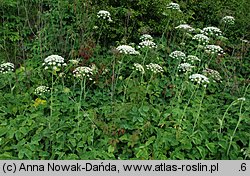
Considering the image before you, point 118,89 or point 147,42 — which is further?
point 147,42

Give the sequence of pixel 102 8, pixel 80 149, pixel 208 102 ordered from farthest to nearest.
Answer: pixel 102 8 < pixel 208 102 < pixel 80 149

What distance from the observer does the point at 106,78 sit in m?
4.61

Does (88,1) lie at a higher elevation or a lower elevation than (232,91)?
higher

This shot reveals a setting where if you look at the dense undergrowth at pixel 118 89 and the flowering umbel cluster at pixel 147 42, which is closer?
the dense undergrowth at pixel 118 89

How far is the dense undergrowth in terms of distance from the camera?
11.9 feet

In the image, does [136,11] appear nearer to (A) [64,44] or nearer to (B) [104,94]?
(A) [64,44]

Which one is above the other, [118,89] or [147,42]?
[147,42]

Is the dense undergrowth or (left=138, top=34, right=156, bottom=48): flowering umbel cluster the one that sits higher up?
(left=138, top=34, right=156, bottom=48): flowering umbel cluster

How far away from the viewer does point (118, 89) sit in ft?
14.1

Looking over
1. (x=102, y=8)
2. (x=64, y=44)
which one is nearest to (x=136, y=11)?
(x=102, y=8)

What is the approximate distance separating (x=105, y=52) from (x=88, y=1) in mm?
733

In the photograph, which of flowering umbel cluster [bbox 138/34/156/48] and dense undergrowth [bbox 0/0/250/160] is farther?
flowering umbel cluster [bbox 138/34/156/48]

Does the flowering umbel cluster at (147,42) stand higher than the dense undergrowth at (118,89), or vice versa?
the flowering umbel cluster at (147,42)

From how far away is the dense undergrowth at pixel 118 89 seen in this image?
3621 millimetres
